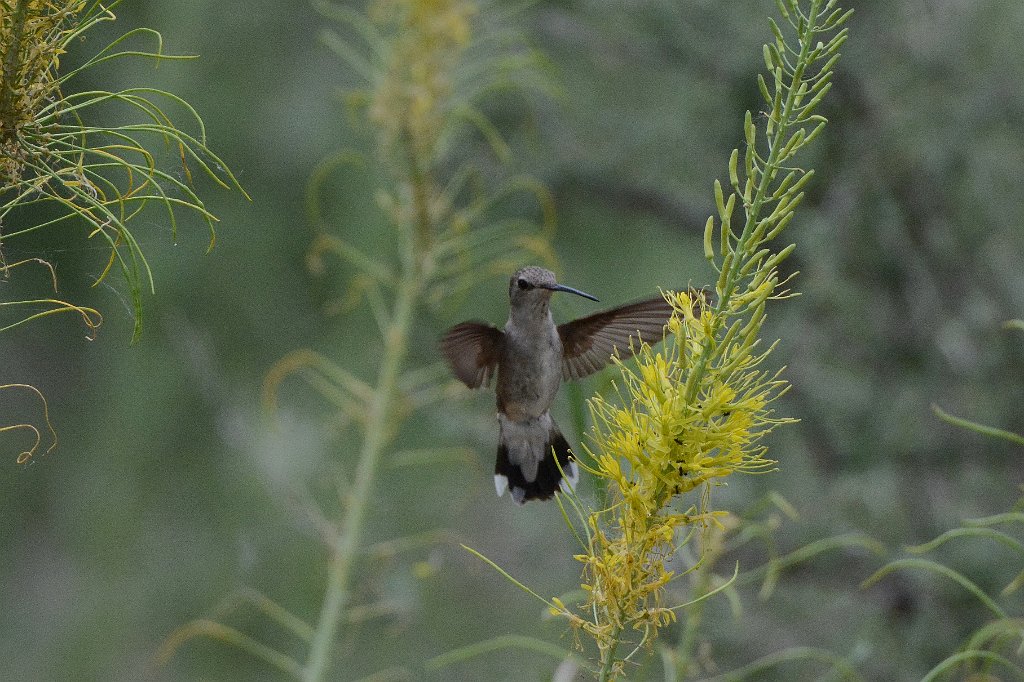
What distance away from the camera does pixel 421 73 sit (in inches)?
70.0

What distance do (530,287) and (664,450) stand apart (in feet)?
2.15

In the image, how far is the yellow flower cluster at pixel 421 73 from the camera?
176 cm

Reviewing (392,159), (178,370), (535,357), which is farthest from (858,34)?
(178,370)

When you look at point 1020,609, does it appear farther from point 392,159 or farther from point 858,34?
point 392,159

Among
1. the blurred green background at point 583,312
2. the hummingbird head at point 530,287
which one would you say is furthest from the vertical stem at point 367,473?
the blurred green background at point 583,312

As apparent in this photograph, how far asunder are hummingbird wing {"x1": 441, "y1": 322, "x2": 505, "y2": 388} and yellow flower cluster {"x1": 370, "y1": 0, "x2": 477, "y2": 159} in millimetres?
354

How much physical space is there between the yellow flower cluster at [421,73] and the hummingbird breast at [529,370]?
1.25 ft

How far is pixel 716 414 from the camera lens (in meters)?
0.87

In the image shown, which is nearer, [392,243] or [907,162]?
[907,162]

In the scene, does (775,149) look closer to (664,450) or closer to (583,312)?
(664,450)

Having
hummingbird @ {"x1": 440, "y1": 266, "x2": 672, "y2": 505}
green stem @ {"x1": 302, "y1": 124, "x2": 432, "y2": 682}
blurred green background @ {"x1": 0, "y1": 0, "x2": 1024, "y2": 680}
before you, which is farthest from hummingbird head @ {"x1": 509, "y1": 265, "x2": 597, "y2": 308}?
blurred green background @ {"x1": 0, "y1": 0, "x2": 1024, "y2": 680}

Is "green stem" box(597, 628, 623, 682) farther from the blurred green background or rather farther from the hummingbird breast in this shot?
the blurred green background

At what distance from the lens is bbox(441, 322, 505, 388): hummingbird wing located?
145 centimetres

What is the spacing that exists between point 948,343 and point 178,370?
6.77ft
